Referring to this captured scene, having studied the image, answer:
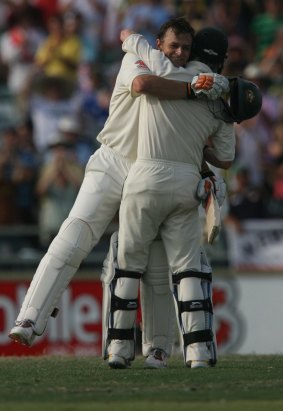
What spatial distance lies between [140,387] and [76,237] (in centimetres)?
152

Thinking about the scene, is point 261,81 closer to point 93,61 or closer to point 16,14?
point 93,61

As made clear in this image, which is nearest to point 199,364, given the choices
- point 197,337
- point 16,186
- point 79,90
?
point 197,337

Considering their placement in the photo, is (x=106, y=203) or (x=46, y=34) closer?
(x=106, y=203)

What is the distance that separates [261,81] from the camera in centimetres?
1672

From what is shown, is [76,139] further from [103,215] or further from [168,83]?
[168,83]

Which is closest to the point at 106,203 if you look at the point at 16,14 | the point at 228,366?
the point at 228,366

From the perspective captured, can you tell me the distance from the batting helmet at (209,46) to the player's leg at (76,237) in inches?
35.5

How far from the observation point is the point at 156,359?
8594mm

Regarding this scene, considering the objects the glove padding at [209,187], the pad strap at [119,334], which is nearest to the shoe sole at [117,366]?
the pad strap at [119,334]

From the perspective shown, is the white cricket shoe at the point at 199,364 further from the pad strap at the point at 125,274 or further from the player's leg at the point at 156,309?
the pad strap at the point at 125,274

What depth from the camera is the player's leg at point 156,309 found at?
339 inches

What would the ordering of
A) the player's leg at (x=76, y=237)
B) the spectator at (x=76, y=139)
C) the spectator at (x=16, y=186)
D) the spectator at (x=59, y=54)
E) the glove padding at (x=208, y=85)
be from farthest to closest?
the spectator at (x=59, y=54)
the spectator at (x=76, y=139)
the spectator at (x=16, y=186)
the player's leg at (x=76, y=237)
the glove padding at (x=208, y=85)

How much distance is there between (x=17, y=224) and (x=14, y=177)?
566mm

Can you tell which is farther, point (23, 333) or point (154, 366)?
point (154, 366)
